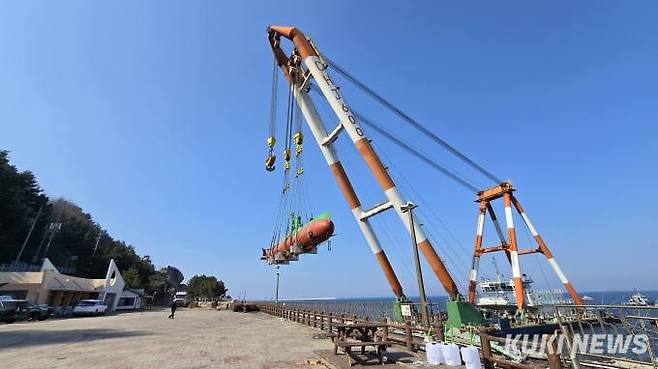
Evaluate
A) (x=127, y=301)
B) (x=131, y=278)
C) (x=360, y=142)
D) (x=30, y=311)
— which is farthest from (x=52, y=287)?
(x=360, y=142)

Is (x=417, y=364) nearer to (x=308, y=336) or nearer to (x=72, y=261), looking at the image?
(x=308, y=336)

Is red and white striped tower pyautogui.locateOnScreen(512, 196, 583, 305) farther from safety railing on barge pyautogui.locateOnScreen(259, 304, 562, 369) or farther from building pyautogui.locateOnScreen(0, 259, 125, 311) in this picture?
building pyautogui.locateOnScreen(0, 259, 125, 311)

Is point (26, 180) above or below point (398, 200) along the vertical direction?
above

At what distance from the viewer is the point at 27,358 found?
12930 mm

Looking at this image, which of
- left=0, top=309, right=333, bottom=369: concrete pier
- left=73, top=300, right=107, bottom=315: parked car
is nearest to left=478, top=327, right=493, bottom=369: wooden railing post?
left=0, top=309, right=333, bottom=369: concrete pier

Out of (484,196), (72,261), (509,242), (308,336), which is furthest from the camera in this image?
(72,261)

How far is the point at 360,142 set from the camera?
81.1ft

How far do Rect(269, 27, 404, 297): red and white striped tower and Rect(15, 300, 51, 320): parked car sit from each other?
31325 mm

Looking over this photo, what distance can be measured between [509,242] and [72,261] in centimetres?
8603

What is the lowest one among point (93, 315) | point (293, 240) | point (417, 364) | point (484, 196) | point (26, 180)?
point (417, 364)

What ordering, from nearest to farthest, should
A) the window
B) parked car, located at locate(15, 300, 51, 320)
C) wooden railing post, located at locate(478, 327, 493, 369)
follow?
wooden railing post, located at locate(478, 327, 493, 369)
parked car, located at locate(15, 300, 51, 320)
the window

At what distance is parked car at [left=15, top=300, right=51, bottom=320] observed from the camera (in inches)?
1287

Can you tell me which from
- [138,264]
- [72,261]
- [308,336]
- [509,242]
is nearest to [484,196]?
[509,242]

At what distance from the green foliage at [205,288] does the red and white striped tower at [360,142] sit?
245ft
